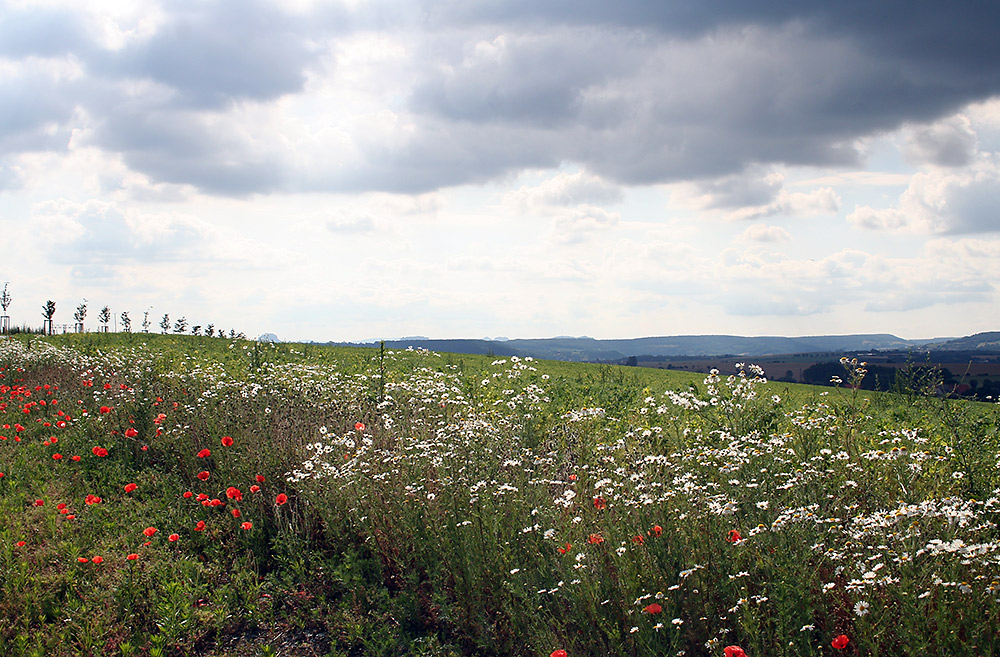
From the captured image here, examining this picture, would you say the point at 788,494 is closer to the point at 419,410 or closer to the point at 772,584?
the point at 772,584

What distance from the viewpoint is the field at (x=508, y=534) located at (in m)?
3.69

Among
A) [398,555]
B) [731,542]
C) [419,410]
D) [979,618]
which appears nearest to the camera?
[979,618]

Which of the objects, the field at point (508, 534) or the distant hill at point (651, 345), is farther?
the distant hill at point (651, 345)

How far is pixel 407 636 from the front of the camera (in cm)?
471

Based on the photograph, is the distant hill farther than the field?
Yes

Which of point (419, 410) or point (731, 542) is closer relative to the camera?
point (731, 542)

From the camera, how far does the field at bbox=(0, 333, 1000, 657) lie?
3.69m

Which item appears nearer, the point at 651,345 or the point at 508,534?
the point at 508,534

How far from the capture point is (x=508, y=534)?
4.75 meters

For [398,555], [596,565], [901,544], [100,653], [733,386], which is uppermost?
[733,386]

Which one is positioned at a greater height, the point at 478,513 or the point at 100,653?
the point at 478,513

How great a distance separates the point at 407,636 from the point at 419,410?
3.22 meters

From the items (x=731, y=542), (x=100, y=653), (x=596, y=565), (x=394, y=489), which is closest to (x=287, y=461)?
(x=394, y=489)

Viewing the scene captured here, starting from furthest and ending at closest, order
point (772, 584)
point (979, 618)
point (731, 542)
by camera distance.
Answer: point (731, 542) < point (772, 584) < point (979, 618)
